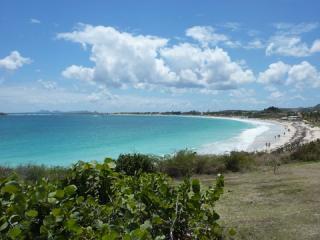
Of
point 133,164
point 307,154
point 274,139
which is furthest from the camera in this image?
point 274,139

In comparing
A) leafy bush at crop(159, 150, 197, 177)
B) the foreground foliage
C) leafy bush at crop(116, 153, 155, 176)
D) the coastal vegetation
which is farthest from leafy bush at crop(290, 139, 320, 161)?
the foreground foliage

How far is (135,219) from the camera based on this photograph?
9.72 ft

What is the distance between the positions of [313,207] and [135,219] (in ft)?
15.8

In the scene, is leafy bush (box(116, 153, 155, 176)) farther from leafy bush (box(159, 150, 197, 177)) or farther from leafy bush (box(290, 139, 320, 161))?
leafy bush (box(290, 139, 320, 161))

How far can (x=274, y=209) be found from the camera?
701cm

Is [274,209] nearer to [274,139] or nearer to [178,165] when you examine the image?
[178,165]

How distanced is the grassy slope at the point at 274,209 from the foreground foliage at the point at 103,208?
826mm

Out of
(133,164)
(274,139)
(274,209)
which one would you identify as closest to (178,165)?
(133,164)

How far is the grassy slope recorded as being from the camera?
18.6 ft

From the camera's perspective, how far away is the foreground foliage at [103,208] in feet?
8.00

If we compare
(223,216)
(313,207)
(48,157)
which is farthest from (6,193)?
(48,157)

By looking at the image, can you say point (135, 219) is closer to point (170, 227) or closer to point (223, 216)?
point (170, 227)

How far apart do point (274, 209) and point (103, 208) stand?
4685 mm

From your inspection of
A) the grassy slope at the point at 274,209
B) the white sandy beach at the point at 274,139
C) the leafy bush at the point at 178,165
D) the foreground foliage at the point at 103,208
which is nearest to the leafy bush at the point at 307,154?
the leafy bush at the point at 178,165
